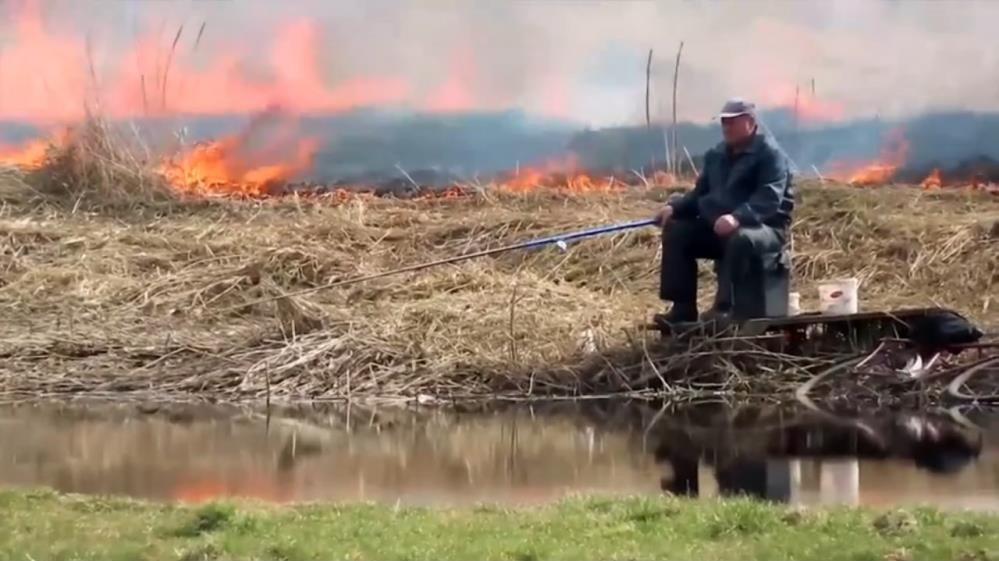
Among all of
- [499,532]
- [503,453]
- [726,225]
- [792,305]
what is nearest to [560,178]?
[792,305]

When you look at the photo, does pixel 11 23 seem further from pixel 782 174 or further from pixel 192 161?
pixel 782 174

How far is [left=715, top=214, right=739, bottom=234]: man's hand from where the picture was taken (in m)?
7.43

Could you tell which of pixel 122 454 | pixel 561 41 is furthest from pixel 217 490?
pixel 561 41

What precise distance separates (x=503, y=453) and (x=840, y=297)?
270 centimetres

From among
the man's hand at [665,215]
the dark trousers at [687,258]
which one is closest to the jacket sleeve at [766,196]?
the dark trousers at [687,258]

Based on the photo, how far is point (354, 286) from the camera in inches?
388

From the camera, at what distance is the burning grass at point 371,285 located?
26.4ft

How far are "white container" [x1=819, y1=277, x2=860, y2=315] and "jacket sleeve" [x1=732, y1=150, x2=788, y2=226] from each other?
662 mm

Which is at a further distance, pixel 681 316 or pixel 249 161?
pixel 249 161

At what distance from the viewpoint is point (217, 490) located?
5.22 meters

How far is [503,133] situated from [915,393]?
6013 millimetres

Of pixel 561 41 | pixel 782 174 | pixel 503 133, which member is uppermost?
pixel 561 41

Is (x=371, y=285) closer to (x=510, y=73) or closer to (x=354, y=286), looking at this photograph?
(x=354, y=286)

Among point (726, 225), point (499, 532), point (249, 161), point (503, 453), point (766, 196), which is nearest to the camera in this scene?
point (499, 532)
